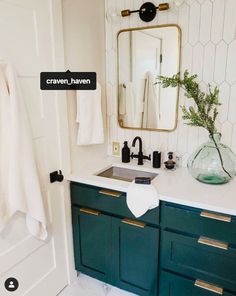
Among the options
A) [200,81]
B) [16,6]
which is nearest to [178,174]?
[200,81]

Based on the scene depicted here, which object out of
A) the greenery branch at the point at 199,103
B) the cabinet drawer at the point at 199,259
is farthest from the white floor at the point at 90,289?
the greenery branch at the point at 199,103

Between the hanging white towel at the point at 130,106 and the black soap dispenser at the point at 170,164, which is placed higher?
the hanging white towel at the point at 130,106

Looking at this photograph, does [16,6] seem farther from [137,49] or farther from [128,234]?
[128,234]

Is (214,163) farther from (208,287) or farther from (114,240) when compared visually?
(114,240)

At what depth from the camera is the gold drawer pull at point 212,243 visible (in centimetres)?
134

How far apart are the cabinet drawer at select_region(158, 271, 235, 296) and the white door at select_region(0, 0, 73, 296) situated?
740 mm

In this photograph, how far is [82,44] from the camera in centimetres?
182

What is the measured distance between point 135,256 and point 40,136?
0.98m

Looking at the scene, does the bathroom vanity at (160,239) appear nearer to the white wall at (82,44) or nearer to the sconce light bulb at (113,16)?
the white wall at (82,44)

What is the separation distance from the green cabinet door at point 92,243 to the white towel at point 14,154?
1.68ft

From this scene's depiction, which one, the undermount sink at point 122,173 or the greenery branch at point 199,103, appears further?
the undermount sink at point 122,173

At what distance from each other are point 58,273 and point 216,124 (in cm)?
155

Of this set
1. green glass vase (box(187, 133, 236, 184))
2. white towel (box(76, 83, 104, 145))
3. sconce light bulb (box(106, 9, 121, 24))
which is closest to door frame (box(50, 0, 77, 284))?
white towel (box(76, 83, 104, 145))

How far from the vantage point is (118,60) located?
2006mm
